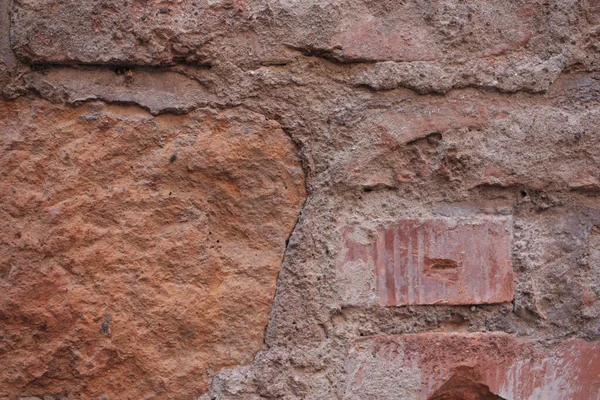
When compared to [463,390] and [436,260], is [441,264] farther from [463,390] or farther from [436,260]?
[463,390]

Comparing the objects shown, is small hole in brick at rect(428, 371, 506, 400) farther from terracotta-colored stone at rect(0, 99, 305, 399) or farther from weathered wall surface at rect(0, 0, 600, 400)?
terracotta-colored stone at rect(0, 99, 305, 399)

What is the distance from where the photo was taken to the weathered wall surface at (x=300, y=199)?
80 centimetres

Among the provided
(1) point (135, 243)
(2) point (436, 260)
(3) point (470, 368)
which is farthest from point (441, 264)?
(1) point (135, 243)

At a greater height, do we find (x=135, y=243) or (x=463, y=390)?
(x=135, y=243)

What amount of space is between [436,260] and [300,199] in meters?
0.19

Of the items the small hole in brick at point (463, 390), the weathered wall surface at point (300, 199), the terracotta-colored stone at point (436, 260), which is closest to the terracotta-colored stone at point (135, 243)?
the weathered wall surface at point (300, 199)

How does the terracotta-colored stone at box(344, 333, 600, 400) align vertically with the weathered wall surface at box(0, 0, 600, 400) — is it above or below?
below

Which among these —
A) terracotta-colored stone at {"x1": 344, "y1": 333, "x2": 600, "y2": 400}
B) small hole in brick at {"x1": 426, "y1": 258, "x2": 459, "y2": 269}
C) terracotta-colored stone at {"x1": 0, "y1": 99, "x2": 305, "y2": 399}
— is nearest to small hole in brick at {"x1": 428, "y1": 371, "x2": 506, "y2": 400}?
terracotta-colored stone at {"x1": 344, "y1": 333, "x2": 600, "y2": 400}

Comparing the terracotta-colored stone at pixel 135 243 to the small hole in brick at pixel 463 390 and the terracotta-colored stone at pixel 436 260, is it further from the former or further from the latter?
the small hole in brick at pixel 463 390

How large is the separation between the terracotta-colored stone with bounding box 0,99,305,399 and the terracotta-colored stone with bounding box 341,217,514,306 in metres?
0.12

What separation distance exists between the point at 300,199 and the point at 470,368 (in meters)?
0.30

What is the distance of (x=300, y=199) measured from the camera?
843mm

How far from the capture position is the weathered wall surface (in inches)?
31.5

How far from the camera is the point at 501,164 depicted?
0.87 m
